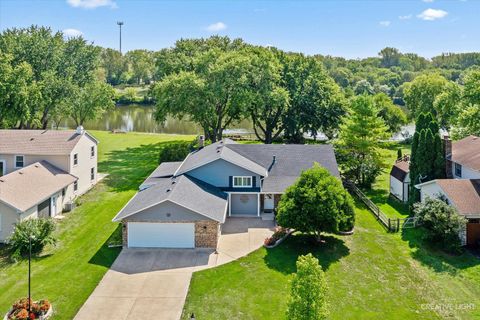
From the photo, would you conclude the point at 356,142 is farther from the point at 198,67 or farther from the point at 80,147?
the point at 80,147

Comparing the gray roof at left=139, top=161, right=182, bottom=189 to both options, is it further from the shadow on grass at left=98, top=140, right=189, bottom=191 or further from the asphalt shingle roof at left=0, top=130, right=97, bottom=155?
the asphalt shingle roof at left=0, top=130, right=97, bottom=155

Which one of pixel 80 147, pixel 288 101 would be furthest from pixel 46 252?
pixel 288 101

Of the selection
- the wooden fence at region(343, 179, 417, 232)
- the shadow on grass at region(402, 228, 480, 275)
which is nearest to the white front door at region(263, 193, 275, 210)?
the wooden fence at region(343, 179, 417, 232)

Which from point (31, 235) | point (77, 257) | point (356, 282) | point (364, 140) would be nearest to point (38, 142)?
point (31, 235)

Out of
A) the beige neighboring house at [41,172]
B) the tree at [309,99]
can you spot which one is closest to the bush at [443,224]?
the beige neighboring house at [41,172]

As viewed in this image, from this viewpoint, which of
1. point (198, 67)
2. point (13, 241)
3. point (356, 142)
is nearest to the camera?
point (13, 241)

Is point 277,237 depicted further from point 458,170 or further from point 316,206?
point 458,170
